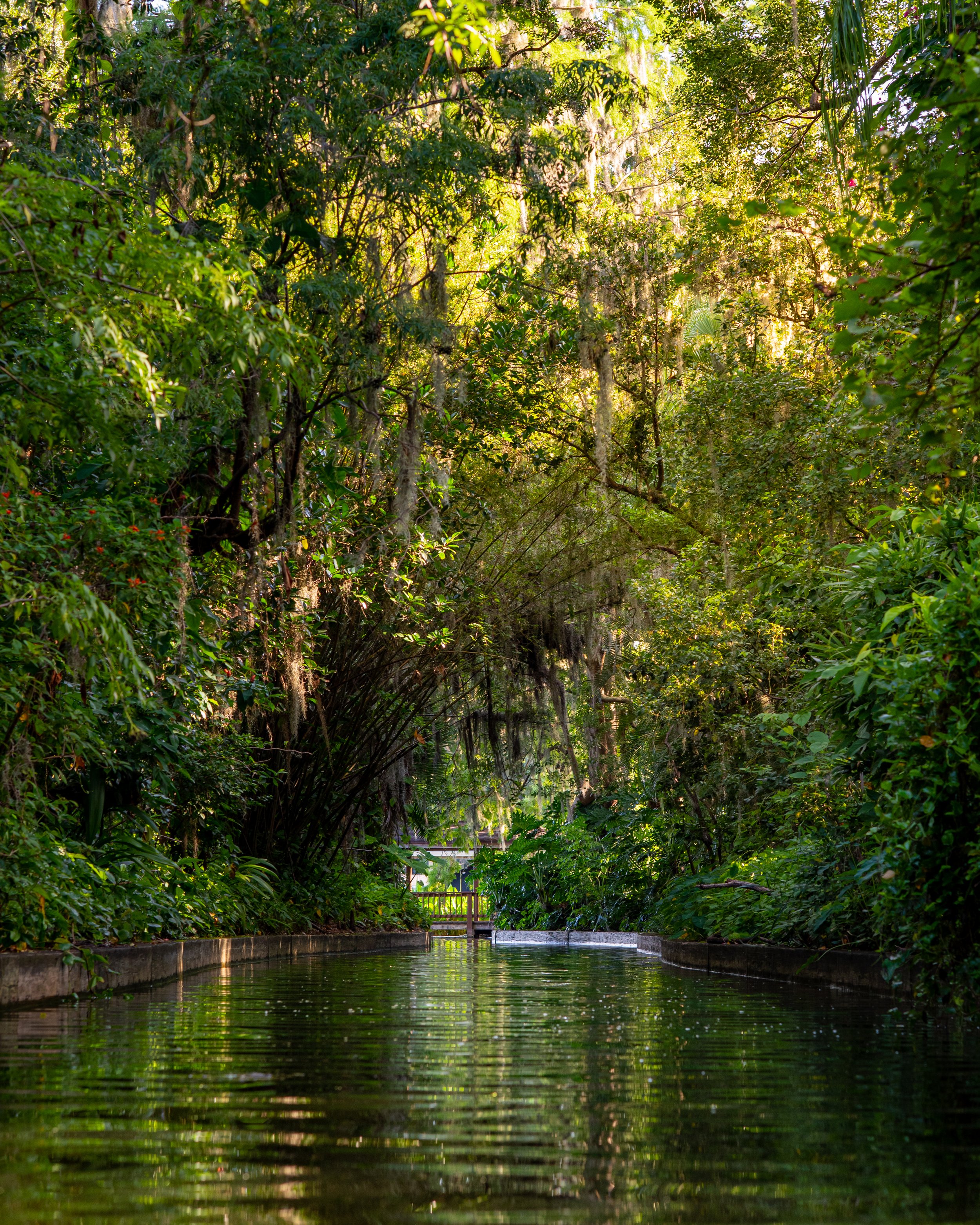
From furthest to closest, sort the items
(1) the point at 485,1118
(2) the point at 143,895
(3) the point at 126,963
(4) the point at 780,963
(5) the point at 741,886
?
(5) the point at 741,886 → (4) the point at 780,963 → (2) the point at 143,895 → (3) the point at 126,963 → (1) the point at 485,1118

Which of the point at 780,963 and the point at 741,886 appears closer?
the point at 780,963

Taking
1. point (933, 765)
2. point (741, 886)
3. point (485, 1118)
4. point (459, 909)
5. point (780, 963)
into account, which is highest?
point (933, 765)

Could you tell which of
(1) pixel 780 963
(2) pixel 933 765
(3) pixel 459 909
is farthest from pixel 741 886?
(3) pixel 459 909

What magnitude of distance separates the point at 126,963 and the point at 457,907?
88.9 ft

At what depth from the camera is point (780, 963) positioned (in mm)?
11359

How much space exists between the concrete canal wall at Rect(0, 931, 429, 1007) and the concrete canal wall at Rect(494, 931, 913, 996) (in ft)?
15.4

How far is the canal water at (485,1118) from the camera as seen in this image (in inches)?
104

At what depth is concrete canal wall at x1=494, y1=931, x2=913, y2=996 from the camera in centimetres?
937

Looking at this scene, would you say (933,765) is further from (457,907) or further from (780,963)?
(457,907)

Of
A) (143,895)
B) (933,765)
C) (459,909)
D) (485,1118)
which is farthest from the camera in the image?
(459,909)

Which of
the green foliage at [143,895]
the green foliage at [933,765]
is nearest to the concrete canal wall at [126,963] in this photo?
the green foliage at [143,895]

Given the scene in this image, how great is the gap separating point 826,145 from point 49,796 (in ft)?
43.5

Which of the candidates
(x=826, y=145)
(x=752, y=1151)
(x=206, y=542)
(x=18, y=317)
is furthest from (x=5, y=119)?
(x=826, y=145)

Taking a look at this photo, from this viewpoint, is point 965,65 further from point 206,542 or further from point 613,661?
point 613,661
